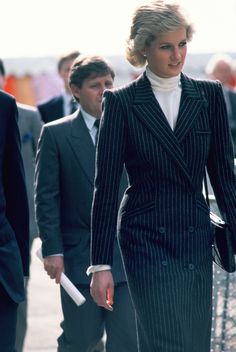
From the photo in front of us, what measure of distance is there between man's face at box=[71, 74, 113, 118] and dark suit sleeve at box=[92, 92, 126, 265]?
63.0 inches

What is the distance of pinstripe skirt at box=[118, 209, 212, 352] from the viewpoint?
4.60 metres

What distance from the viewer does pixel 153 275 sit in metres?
4.63

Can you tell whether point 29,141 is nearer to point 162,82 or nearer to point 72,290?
point 72,290

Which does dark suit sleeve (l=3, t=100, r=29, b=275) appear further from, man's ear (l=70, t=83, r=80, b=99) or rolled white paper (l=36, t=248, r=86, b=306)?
man's ear (l=70, t=83, r=80, b=99)

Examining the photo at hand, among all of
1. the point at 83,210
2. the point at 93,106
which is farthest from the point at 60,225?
the point at 93,106

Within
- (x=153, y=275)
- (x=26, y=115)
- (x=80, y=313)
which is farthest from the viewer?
(x=26, y=115)

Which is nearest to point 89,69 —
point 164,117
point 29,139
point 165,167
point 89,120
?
point 89,120

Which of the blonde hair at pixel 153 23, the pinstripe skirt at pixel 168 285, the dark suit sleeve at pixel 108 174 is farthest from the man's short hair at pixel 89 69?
the pinstripe skirt at pixel 168 285

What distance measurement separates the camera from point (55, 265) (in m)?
6.05

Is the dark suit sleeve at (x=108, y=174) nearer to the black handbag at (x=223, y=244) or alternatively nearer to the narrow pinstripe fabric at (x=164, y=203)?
the narrow pinstripe fabric at (x=164, y=203)

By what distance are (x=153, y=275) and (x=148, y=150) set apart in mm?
475

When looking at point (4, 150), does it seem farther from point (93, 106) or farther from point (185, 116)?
point (93, 106)

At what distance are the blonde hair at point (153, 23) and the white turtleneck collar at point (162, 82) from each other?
0.10m

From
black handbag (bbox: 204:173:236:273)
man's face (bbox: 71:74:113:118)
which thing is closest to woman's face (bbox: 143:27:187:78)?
black handbag (bbox: 204:173:236:273)
